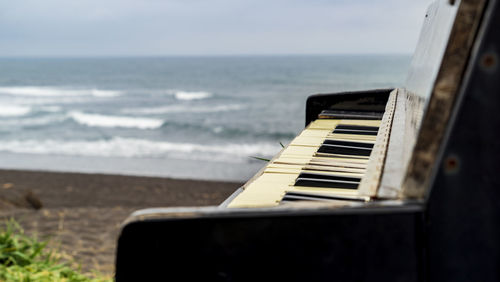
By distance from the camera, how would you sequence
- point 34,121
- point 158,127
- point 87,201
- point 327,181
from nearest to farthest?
point 327,181, point 87,201, point 158,127, point 34,121

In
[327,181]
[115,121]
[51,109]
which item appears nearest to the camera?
[327,181]

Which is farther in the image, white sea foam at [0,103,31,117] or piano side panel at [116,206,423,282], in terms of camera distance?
white sea foam at [0,103,31,117]

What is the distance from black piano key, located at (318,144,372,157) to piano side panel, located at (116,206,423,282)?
1.21 m

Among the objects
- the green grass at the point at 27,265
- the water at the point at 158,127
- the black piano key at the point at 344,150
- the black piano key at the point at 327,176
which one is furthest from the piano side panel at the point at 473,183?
the water at the point at 158,127

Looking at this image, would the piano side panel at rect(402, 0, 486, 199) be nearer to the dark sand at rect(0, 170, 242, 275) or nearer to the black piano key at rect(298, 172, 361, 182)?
the black piano key at rect(298, 172, 361, 182)

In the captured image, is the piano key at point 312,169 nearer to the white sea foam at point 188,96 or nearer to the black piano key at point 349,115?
the black piano key at point 349,115

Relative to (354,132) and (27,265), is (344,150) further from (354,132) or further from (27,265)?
(27,265)

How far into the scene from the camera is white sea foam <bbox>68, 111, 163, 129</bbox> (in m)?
33.8

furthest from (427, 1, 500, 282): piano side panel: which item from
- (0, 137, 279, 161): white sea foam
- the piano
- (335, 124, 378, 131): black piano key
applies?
(0, 137, 279, 161): white sea foam

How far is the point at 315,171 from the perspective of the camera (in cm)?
204

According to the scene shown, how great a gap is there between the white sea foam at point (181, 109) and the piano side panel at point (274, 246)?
3991 cm

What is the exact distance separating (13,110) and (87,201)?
31.9 m

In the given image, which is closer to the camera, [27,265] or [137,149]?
[27,265]

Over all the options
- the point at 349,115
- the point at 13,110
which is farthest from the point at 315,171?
the point at 13,110
